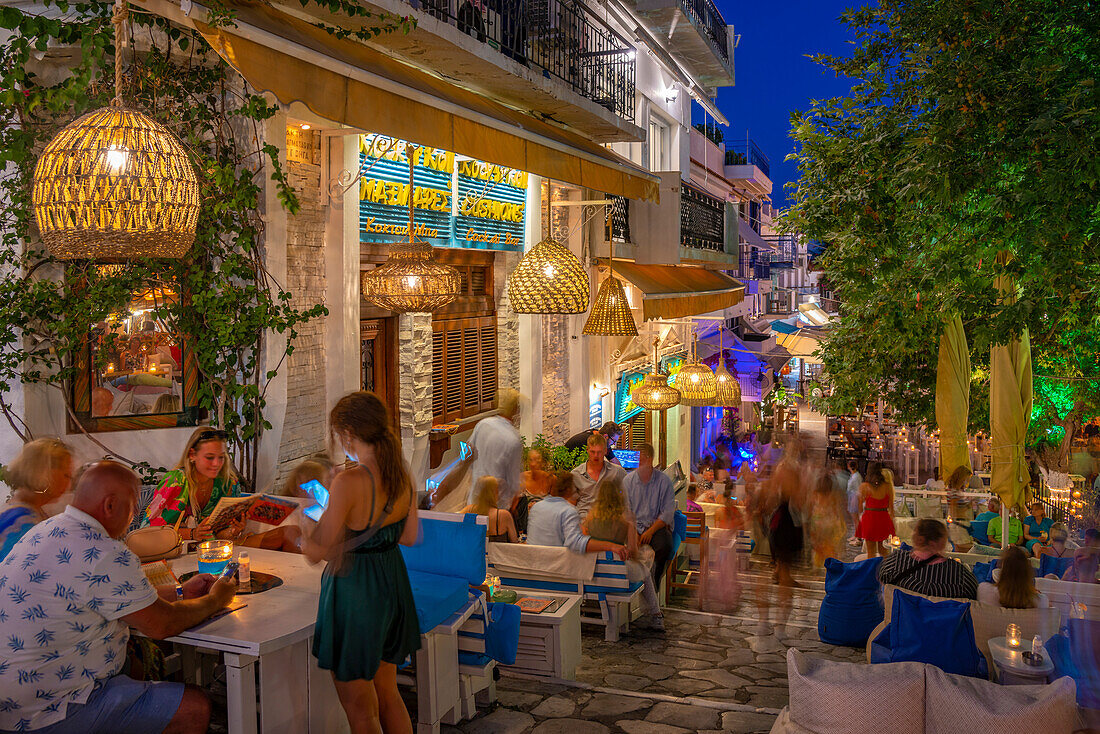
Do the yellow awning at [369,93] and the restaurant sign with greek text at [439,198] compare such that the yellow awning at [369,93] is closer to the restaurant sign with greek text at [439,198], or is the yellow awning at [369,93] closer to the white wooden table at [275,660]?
the restaurant sign with greek text at [439,198]

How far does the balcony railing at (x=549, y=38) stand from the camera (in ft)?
30.1

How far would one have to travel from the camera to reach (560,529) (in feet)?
26.0

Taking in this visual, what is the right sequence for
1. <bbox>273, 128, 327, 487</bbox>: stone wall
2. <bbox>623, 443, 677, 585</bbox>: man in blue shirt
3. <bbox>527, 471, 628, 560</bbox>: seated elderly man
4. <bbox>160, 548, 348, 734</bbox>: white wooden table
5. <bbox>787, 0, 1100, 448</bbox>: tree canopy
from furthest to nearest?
<bbox>623, 443, 677, 585</bbox>: man in blue shirt < <bbox>527, 471, 628, 560</bbox>: seated elderly man < <bbox>787, 0, 1100, 448</bbox>: tree canopy < <bbox>273, 128, 327, 487</bbox>: stone wall < <bbox>160, 548, 348, 734</bbox>: white wooden table

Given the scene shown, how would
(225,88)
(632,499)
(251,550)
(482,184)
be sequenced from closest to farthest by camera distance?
1. (251,550)
2. (225,88)
3. (632,499)
4. (482,184)

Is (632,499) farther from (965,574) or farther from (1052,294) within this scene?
(1052,294)

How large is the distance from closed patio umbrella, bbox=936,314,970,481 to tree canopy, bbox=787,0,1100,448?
301mm

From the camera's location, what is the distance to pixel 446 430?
9922mm

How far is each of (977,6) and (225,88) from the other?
7.21 metres

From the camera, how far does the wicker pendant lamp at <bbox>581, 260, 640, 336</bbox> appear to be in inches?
402

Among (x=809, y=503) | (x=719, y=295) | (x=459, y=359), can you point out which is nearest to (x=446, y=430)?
(x=459, y=359)

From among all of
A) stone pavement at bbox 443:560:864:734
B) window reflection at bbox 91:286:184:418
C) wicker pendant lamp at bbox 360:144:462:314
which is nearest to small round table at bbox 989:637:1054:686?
stone pavement at bbox 443:560:864:734

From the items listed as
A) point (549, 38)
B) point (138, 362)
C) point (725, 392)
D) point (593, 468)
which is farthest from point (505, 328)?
point (138, 362)

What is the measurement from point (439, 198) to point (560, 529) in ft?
12.2

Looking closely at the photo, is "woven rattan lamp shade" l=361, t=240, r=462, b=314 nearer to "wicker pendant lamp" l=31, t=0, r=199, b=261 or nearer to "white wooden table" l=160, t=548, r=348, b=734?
"white wooden table" l=160, t=548, r=348, b=734
